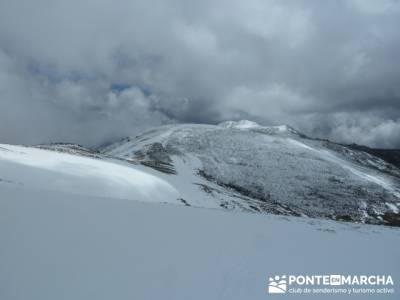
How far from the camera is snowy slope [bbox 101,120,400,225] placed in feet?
185

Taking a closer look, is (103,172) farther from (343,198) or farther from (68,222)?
(343,198)

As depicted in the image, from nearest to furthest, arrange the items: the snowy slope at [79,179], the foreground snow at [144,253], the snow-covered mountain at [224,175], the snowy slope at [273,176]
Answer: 1. the foreground snow at [144,253]
2. the snowy slope at [79,179]
3. the snow-covered mountain at [224,175]
4. the snowy slope at [273,176]

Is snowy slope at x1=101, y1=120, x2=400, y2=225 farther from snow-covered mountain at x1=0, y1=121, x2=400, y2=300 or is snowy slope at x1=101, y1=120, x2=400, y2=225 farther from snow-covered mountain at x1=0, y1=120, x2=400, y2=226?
snow-covered mountain at x1=0, y1=121, x2=400, y2=300

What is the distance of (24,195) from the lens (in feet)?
41.8

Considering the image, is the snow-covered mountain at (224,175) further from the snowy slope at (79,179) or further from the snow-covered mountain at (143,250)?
the snow-covered mountain at (143,250)

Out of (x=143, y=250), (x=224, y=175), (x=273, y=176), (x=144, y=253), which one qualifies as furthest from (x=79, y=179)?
(x=273, y=176)

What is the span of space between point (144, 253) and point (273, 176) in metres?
72.6

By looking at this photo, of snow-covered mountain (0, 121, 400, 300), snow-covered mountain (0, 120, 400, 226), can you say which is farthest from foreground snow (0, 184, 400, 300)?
snow-covered mountain (0, 120, 400, 226)

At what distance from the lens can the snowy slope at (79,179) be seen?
2238 cm

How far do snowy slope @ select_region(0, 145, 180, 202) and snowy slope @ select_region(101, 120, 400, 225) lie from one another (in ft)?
13.6

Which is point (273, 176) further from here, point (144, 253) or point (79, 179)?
point (144, 253)

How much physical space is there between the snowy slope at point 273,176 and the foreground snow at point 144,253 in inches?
772

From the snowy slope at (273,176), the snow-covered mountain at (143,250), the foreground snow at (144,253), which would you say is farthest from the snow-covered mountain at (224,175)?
the foreground snow at (144,253)

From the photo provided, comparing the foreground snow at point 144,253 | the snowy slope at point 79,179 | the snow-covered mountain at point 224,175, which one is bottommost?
the foreground snow at point 144,253
